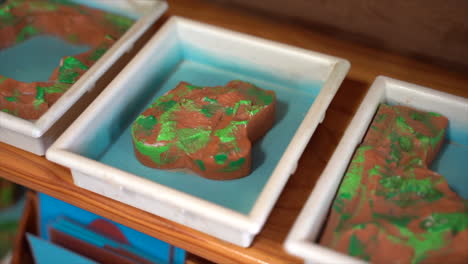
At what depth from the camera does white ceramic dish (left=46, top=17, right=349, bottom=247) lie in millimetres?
633

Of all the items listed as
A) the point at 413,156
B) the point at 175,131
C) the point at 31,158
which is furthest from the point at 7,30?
the point at 413,156

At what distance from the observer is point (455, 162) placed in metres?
0.73

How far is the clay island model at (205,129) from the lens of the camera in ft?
2.28

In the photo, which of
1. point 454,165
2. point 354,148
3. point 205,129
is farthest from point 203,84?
point 454,165

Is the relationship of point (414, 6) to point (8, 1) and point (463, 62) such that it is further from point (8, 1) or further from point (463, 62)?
point (8, 1)

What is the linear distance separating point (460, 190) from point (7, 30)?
79 cm

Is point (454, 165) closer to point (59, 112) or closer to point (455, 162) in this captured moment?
point (455, 162)

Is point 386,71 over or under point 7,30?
over

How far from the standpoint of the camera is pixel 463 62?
87 cm

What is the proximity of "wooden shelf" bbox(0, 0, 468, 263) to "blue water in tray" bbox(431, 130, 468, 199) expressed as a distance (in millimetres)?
114

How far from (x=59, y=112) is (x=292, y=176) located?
0.34m

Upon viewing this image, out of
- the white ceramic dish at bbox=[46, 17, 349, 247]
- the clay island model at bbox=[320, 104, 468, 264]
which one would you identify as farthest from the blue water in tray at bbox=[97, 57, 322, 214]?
the clay island model at bbox=[320, 104, 468, 264]

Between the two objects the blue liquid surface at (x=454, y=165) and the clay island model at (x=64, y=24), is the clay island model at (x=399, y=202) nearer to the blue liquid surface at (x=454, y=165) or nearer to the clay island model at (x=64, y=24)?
the blue liquid surface at (x=454, y=165)

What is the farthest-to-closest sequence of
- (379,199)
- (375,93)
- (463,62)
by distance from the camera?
(463,62) < (375,93) < (379,199)
